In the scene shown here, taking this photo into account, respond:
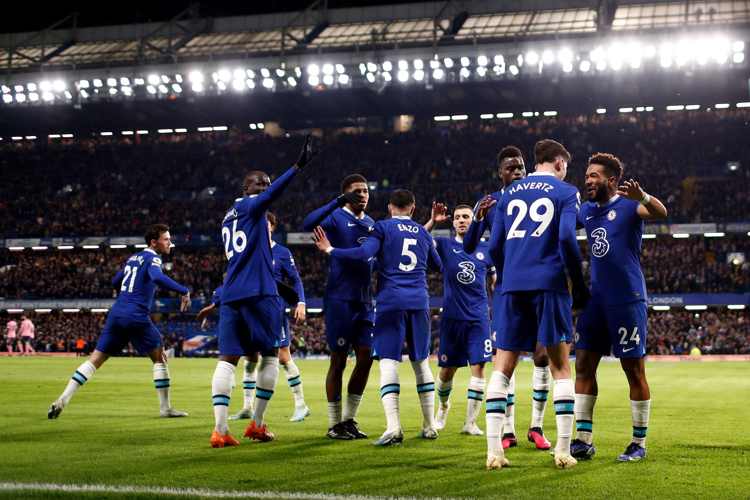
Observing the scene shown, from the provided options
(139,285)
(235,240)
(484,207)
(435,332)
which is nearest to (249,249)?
(235,240)

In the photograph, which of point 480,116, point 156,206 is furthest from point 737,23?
point 156,206

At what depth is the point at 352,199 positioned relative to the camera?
385 inches

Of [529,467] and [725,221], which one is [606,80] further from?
[529,467]

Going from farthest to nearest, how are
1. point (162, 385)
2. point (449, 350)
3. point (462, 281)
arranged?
point (162, 385)
point (462, 281)
point (449, 350)

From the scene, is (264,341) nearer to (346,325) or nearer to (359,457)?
(346,325)

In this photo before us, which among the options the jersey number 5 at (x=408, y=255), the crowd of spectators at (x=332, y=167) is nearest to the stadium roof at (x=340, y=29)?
the crowd of spectators at (x=332, y=167)

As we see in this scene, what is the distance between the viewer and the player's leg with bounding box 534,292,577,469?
749 centimetres

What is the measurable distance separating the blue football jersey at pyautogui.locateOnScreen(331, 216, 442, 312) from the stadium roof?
123 ft

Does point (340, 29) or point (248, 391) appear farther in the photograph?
point (340, 29)

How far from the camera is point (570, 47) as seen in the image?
4503 cm

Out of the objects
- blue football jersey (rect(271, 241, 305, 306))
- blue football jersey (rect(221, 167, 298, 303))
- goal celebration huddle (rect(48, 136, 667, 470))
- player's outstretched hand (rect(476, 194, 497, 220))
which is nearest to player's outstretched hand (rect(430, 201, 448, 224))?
goal celebration huddle (rect(48, 136, 667, 470))

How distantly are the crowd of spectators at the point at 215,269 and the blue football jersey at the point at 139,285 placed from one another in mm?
35160

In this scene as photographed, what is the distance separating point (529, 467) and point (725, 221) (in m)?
46.7

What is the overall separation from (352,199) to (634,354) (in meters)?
3.36
